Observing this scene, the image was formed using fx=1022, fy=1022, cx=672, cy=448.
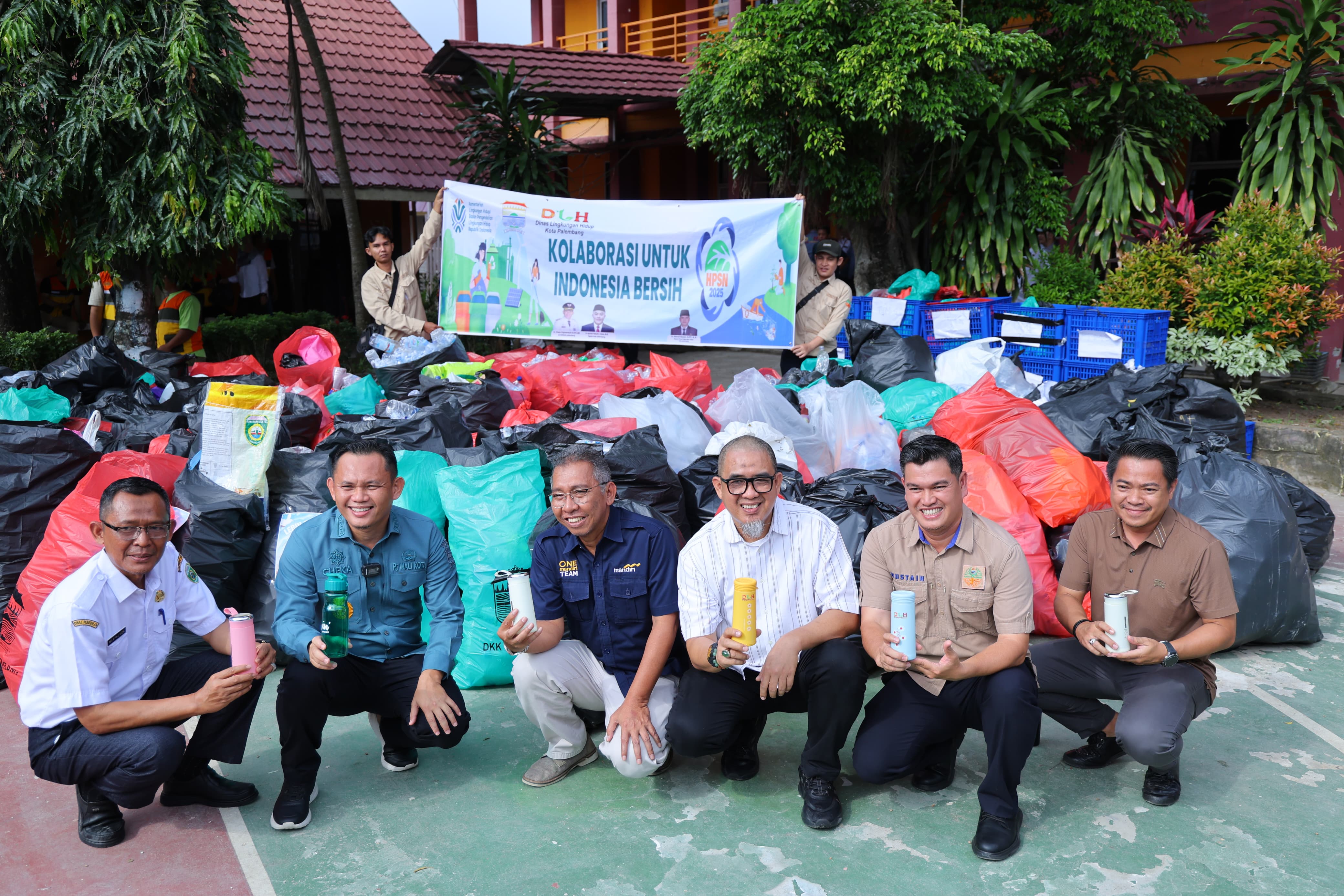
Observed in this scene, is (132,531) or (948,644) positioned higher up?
(132,531)

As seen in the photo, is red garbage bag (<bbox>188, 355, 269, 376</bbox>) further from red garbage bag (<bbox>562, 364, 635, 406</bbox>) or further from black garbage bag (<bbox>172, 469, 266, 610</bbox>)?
black garbage bag (<bbox>172, 469, 266, 610</bbox>)

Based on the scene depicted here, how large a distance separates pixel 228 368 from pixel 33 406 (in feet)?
6.51

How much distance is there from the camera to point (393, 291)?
752 cm

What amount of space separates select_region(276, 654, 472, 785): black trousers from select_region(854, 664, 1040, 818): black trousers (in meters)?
1.27

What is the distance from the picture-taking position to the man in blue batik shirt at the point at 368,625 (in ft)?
10.2

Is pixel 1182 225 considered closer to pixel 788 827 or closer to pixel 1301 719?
pixel 1301 719

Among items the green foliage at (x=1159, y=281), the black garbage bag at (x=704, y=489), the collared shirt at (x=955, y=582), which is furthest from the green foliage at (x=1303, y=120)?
the collared shirt at (x=955, y=582)

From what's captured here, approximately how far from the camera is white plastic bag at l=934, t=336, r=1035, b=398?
638 centimetres

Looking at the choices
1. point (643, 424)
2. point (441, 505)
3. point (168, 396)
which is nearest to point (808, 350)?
point (643, 424)

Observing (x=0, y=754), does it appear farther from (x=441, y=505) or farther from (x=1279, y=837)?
(x=1279, y=837)

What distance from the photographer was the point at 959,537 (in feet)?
10.1

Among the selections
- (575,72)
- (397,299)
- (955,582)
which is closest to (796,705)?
(955,582)

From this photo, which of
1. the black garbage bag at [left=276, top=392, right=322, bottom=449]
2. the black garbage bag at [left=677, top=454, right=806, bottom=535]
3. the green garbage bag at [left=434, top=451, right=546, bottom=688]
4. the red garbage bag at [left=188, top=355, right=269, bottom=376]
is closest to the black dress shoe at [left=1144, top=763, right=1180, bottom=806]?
the black garbage bag at [left=677, top=454, right=806, bottom=535]

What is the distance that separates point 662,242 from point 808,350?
137cm
